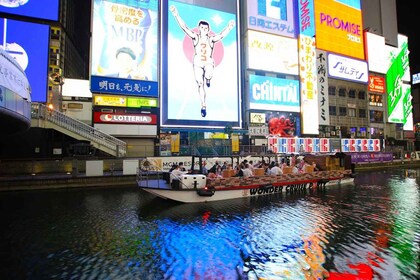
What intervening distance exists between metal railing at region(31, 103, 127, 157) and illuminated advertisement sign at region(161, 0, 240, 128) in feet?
28.0

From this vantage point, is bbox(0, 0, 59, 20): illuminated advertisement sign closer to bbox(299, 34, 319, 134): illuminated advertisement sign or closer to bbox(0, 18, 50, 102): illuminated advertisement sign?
bbox(0, 18, 50, 102): illuminated advertisement sign

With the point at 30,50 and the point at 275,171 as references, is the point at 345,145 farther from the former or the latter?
the point at 30,50

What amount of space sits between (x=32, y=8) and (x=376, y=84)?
216 ft

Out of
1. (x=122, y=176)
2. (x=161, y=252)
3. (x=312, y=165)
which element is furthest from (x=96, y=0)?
(x=161, y=252)

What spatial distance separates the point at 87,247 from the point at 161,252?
248cm

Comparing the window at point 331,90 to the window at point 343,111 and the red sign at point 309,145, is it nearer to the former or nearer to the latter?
the window at point 343,111

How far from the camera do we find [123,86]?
31.7m

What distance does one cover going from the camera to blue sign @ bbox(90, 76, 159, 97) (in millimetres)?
30609

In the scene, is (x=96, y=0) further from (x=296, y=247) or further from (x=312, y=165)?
(x=296, y=247)

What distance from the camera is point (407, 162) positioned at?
47.7 metres

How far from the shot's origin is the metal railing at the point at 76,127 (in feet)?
77.4

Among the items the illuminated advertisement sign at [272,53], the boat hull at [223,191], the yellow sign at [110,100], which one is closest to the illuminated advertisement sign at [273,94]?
the illuminated advertisement sign at [272,53]

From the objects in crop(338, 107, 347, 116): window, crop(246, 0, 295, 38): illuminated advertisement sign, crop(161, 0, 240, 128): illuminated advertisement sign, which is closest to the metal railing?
crop(161, 0, 240, 128): illuminated advertisement sign

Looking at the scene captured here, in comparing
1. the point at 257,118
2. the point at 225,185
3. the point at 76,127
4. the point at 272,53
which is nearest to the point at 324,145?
the point at 257,118
